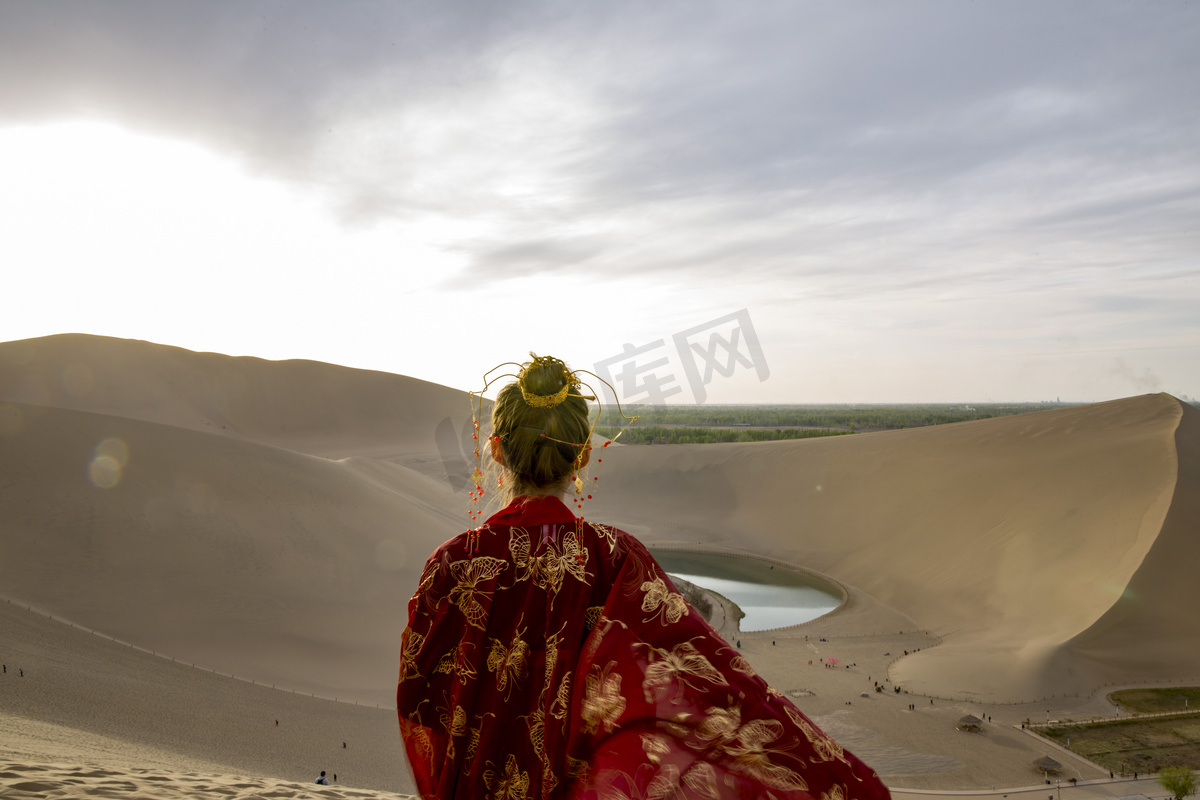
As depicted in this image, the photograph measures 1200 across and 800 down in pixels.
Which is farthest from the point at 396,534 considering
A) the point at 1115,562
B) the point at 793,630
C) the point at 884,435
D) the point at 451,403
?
the point at 451,403

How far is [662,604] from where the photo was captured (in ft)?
3.92

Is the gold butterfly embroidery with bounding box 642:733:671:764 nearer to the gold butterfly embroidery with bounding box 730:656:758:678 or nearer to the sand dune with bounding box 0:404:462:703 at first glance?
the gold butterfly embroidery with bounding box 730:656:758:678

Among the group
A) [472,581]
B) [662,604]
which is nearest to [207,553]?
[472,581]

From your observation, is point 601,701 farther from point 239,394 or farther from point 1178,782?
point 239,394

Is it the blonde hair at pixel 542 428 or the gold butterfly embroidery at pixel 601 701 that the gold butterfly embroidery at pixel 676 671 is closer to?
the gold butterfly embroidery at pixel 601 701

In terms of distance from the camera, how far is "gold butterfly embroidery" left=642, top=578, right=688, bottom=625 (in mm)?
1174

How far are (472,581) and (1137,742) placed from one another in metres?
13.7

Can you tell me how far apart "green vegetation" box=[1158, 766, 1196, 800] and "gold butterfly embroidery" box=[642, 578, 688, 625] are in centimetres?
1124

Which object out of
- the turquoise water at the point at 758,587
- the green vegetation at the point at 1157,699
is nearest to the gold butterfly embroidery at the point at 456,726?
the green vegetation at the point at 1157,699

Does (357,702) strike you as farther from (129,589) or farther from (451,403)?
(451,403)

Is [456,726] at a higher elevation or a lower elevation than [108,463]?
higher

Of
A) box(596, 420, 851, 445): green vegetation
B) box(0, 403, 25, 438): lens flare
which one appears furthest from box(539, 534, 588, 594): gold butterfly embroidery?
box(596, 420, 851, 445): green vegetation

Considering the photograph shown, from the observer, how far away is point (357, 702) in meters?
9.33

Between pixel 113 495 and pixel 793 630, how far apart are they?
1595 centimetres
